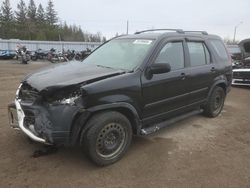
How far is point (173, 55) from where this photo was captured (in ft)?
16.4

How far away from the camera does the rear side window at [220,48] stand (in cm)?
625

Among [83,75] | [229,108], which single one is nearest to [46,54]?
[229,108]

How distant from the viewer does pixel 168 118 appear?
16.9 feet

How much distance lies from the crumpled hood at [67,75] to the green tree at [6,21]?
64441 millimetres

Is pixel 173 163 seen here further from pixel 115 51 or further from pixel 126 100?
pixel 115 51

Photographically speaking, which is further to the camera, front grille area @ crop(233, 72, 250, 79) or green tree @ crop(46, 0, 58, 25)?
green tree @ crop(46, 0, 58, 25)

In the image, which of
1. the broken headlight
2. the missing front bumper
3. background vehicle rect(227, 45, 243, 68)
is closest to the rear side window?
background vehicle rect(227, 45, 243, 68)

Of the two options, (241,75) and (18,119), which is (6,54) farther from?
(18,119)

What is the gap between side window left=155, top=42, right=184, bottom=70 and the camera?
4.75 meters

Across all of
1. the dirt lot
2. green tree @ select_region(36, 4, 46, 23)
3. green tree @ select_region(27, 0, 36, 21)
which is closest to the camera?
the dirt lot

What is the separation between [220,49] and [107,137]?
3815 millimetres

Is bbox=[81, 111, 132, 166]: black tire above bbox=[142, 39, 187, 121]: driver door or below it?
below

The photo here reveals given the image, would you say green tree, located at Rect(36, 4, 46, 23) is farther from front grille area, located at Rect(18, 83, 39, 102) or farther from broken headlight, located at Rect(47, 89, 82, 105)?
broken headlight, located at Rect(47, 89, 82, 105)

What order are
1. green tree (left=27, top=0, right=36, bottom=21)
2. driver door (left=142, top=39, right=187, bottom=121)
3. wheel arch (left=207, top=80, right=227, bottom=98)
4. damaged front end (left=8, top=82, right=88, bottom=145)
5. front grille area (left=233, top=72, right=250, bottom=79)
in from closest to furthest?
damaged front end (left=8, top=82, right=88, bottom=145)
driver door (left=142, top=39, right=187, bottom=121)
wheel arch (left=207, top=80, right=227, bottom=98)
front grille area (left=233, top=72, right=250, bottom=79)
green tree (left=27, top=0, right=36, bottom=21)
